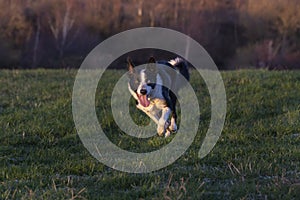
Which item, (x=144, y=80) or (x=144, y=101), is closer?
(x=144, y=80)

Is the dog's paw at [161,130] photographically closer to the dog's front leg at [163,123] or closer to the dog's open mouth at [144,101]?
the dog's front leg at [163,123]

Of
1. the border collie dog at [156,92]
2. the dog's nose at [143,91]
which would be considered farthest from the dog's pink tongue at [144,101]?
the dog's nose at [143,91]

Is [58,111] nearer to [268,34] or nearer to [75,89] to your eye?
[75,89]

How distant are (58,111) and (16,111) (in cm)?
68

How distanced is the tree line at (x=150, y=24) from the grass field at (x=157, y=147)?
12757 millimetres

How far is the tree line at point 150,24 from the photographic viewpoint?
939 inches

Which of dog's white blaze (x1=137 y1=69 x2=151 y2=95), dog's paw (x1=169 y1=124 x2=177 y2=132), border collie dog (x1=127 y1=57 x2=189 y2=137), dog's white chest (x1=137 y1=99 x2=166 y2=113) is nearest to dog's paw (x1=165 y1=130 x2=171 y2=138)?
border collie dog (x1=127 y1=57 x2=189 y2=137)

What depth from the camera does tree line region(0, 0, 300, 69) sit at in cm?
2386

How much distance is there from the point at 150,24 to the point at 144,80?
18.6 m

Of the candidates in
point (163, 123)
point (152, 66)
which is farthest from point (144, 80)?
point (163, 123)

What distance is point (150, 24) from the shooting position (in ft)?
83.8

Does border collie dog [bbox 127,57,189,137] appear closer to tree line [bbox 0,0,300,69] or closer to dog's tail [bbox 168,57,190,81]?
dog's tail [bbox 168,57,190,81]

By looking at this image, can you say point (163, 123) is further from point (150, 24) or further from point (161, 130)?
point (150, 24)

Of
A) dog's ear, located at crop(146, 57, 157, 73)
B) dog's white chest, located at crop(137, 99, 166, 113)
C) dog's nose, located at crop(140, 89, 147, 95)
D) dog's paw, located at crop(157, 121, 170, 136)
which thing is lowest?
dog's paw, located at crop(157, 121, 170, 136)
